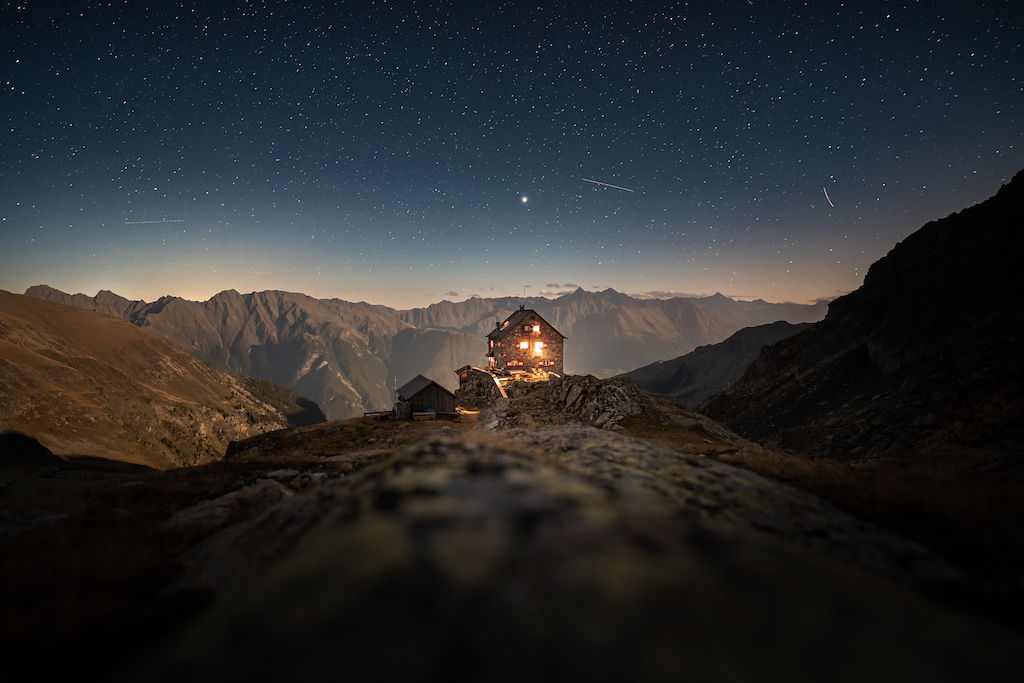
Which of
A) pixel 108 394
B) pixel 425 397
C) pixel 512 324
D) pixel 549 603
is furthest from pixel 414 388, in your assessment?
pixel 108 394

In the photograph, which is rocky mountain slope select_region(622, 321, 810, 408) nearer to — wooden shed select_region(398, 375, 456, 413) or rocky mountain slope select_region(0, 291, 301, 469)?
wooden shed select_region(398, 375, 456, 413)

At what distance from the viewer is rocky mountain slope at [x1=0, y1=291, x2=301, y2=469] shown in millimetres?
63781

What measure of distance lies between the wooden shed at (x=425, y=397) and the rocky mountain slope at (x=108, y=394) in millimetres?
51396

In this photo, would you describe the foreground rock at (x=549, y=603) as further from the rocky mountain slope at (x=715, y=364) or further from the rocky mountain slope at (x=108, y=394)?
the rocky mountain slope at (x=715, y=364)

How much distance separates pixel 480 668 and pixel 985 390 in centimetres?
4478

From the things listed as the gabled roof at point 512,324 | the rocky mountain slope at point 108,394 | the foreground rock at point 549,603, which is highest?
the gabled roof at point 512,324

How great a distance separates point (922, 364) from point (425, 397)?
55966 mm

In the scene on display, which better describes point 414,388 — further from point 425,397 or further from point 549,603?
point 549,603

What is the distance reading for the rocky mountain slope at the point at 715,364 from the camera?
144m

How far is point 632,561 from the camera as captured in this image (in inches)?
128

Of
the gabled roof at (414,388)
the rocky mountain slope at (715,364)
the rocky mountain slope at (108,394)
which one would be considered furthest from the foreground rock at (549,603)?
the rocky mountain slope at (715,364)

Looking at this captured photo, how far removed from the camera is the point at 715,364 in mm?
153000

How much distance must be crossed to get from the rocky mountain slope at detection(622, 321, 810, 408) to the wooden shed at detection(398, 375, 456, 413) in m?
119

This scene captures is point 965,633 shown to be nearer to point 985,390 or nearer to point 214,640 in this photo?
point 214,640
